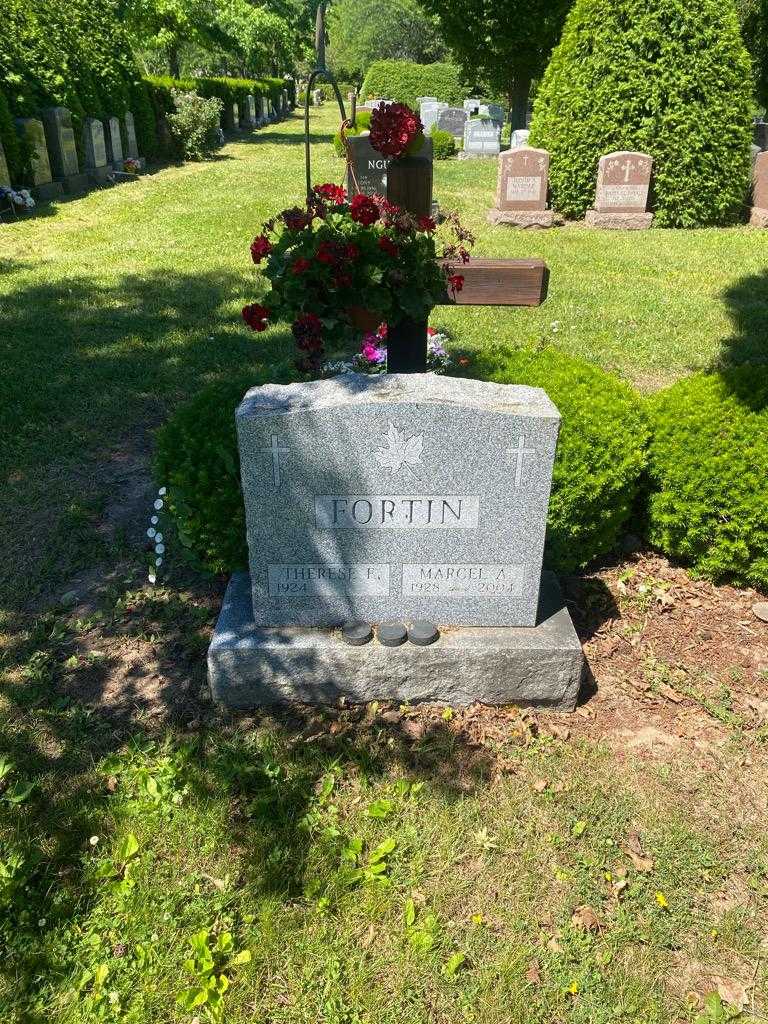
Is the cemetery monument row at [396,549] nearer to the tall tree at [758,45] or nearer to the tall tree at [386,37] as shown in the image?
the tall tree at [758,45]

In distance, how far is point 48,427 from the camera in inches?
233

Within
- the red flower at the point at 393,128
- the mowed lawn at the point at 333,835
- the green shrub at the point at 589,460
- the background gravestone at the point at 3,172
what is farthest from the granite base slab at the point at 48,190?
the green shrub at the point at 589,460

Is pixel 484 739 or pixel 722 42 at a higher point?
pixel 722 42

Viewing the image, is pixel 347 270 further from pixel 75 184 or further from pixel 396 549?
pixel 75 184

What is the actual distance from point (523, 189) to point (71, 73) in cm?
978

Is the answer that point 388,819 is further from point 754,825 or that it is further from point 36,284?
point 36,284

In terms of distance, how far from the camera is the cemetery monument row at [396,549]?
116 inches

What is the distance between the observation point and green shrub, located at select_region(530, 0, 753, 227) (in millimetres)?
12164

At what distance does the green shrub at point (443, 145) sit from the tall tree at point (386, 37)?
33944 millimetres

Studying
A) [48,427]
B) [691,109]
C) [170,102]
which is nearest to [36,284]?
[48,427]

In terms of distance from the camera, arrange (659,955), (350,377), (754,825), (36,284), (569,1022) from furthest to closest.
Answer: (36,284)
(350,377)
(754,825)
(659,955)
(569,1022)

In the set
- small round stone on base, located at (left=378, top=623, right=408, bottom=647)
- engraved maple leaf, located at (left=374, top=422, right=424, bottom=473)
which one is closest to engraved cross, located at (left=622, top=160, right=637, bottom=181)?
engraved maple leaf, located at (left=374, top=422, right=424, bottom=473)

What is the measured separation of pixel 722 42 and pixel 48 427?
1208 cm

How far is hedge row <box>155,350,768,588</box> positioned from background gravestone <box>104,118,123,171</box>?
15.9 meters
